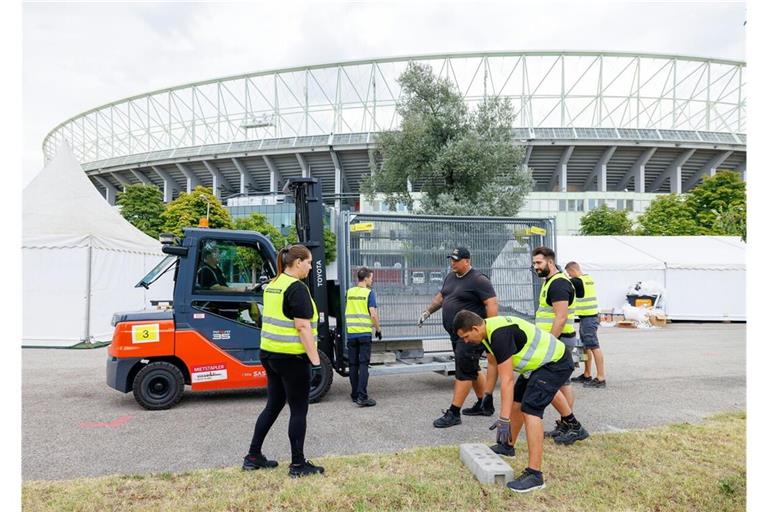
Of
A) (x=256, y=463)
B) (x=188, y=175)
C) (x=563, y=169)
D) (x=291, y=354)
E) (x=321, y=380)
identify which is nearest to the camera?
(x=291, y=354)

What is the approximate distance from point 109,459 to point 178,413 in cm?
162

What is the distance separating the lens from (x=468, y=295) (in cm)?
598

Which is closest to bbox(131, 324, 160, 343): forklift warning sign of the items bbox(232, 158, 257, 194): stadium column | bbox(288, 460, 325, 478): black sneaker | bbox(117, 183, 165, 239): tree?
bbox(288, 460, 325, 478): black sneaker

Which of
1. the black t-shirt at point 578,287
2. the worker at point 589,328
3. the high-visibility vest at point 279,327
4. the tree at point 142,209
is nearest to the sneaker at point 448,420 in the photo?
the high-visibility vest at point 279,327

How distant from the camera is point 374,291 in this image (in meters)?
7.44

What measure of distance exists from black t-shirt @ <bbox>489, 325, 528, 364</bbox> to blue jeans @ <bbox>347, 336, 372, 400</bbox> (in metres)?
2.91

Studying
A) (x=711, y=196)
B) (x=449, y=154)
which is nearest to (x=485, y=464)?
(x=449, y=154)

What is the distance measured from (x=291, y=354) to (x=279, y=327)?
235 millimetres

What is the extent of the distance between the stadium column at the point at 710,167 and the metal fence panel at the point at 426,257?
59.8 m

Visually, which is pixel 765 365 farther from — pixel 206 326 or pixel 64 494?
pixel 206 326

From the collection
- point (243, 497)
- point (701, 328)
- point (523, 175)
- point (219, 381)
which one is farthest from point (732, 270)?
point (243, 497)

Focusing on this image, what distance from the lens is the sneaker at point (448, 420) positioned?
5.65 m

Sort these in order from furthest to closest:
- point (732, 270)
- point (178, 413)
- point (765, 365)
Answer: point (732, 270), point (178, 413), point (765, 365)

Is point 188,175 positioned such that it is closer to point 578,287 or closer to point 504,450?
point 578,287
